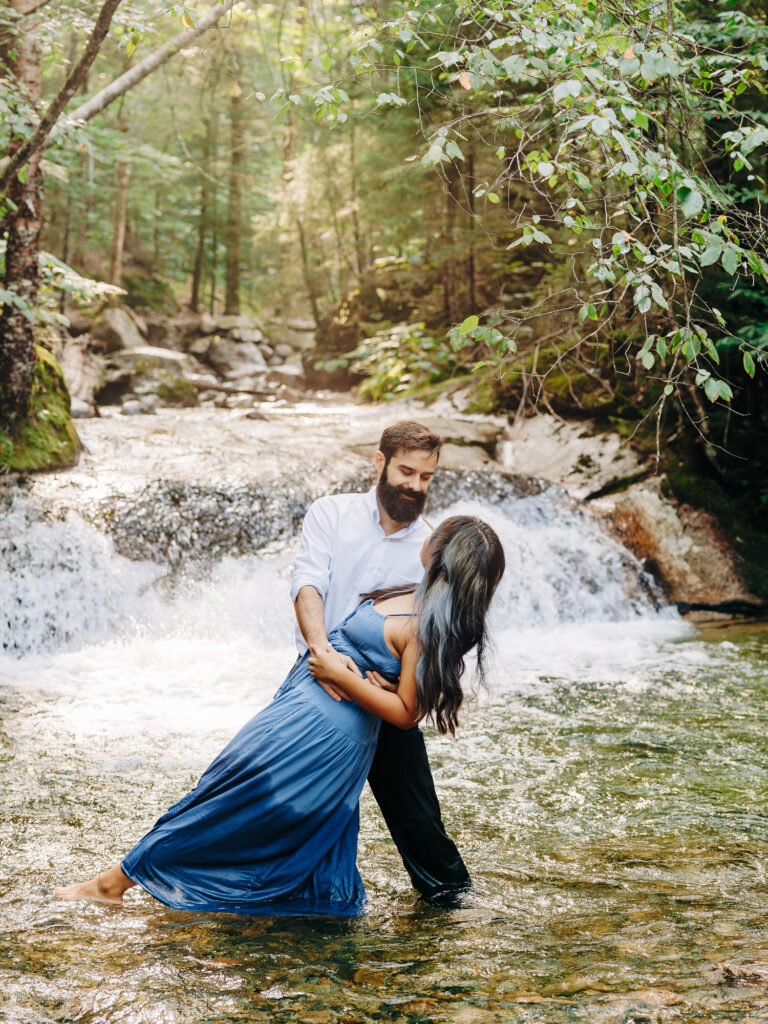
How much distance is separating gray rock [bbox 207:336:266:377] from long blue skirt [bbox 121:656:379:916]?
22.4m

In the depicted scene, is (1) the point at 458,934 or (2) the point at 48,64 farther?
(2) the point at 48,64

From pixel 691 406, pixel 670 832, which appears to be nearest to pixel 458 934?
pixel 670 832

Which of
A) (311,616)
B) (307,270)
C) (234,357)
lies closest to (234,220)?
(234,357)

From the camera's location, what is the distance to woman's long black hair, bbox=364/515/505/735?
10.3 ft

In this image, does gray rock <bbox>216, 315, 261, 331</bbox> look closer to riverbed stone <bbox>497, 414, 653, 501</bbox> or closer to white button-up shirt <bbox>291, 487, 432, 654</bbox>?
riverbed stone <bbox>497, 414, 653, 501</bbox>

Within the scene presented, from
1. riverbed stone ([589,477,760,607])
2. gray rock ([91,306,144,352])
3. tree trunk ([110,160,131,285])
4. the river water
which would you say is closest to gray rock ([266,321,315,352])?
tree trunk ([110,160,131,285])

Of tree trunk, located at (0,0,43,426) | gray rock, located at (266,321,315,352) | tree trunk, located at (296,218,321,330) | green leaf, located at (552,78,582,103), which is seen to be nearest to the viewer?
green leaf, located at (552,78,582,103)

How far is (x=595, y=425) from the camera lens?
13320 millimetres

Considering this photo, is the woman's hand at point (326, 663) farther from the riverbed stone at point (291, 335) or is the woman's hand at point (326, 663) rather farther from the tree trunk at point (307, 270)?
the riverbed stone at point (291, 335)

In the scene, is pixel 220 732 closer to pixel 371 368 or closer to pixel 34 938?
pixel 34 938

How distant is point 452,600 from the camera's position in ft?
10.3

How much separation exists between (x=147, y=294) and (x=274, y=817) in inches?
1106

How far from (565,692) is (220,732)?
307cm

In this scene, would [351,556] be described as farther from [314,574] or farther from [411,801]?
[411,801]
